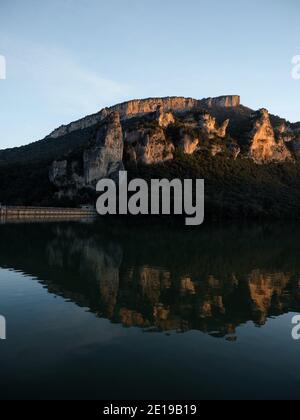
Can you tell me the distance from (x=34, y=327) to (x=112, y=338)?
9.43 ft

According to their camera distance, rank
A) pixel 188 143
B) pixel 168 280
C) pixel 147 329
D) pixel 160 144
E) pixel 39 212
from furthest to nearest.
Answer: pixel 188 143 → pixel 160 144 → pixel 39 212 → pixel 168 280 → pixel 147 329

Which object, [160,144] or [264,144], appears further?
[264,144]

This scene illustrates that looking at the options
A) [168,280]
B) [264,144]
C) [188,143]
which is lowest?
[168,280]

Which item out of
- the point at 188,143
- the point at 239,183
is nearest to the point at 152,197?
the point at 239,183

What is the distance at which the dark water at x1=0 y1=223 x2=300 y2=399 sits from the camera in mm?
10711

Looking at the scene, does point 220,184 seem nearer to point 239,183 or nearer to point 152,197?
point 239,183

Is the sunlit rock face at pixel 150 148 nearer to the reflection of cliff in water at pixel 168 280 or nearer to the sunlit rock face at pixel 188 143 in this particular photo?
the sunlit rock face at pixel 188 143

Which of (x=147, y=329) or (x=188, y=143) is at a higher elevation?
(x=188, y=143)

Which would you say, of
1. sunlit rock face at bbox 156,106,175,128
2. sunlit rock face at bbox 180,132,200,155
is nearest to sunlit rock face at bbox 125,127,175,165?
sunlit rock face at bbox 180,132,200,155

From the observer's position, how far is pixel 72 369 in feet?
37.6

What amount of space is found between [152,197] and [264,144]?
70414 mm

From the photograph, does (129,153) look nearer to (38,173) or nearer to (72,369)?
(38,173)

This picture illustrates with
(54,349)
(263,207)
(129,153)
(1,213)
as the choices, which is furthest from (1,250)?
(129,153)

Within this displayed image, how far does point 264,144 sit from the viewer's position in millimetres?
158750
